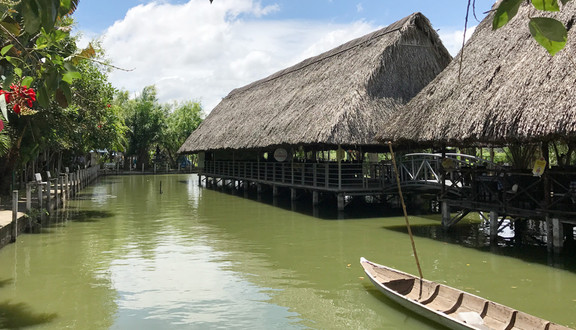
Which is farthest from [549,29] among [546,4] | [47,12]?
[47,12]

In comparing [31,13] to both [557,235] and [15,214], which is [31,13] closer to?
[557,235]

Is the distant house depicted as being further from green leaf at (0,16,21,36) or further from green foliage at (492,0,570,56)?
green foliage at (492,0,570,56)

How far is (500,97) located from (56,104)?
10.9m

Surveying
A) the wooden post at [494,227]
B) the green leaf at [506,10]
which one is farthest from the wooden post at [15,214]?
the green leaf at [506,10]

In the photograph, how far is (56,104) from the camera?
13.2 meters

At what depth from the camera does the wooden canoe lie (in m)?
4.97

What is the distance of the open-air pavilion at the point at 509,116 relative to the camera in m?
8.48

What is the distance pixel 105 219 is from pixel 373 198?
32.4ft

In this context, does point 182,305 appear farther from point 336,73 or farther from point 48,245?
point 336,73

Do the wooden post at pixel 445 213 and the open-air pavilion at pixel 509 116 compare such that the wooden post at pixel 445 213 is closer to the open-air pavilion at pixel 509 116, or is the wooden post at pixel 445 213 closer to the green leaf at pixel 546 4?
the open-air pavilion at pixel 509 116

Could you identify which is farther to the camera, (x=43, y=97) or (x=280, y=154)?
(x=280, y=154)

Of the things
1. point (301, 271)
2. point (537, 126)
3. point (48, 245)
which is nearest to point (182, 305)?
point (301, 271)

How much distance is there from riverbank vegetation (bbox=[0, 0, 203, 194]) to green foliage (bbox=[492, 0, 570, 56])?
67.2 inches

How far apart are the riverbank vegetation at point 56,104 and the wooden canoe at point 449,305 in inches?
164
